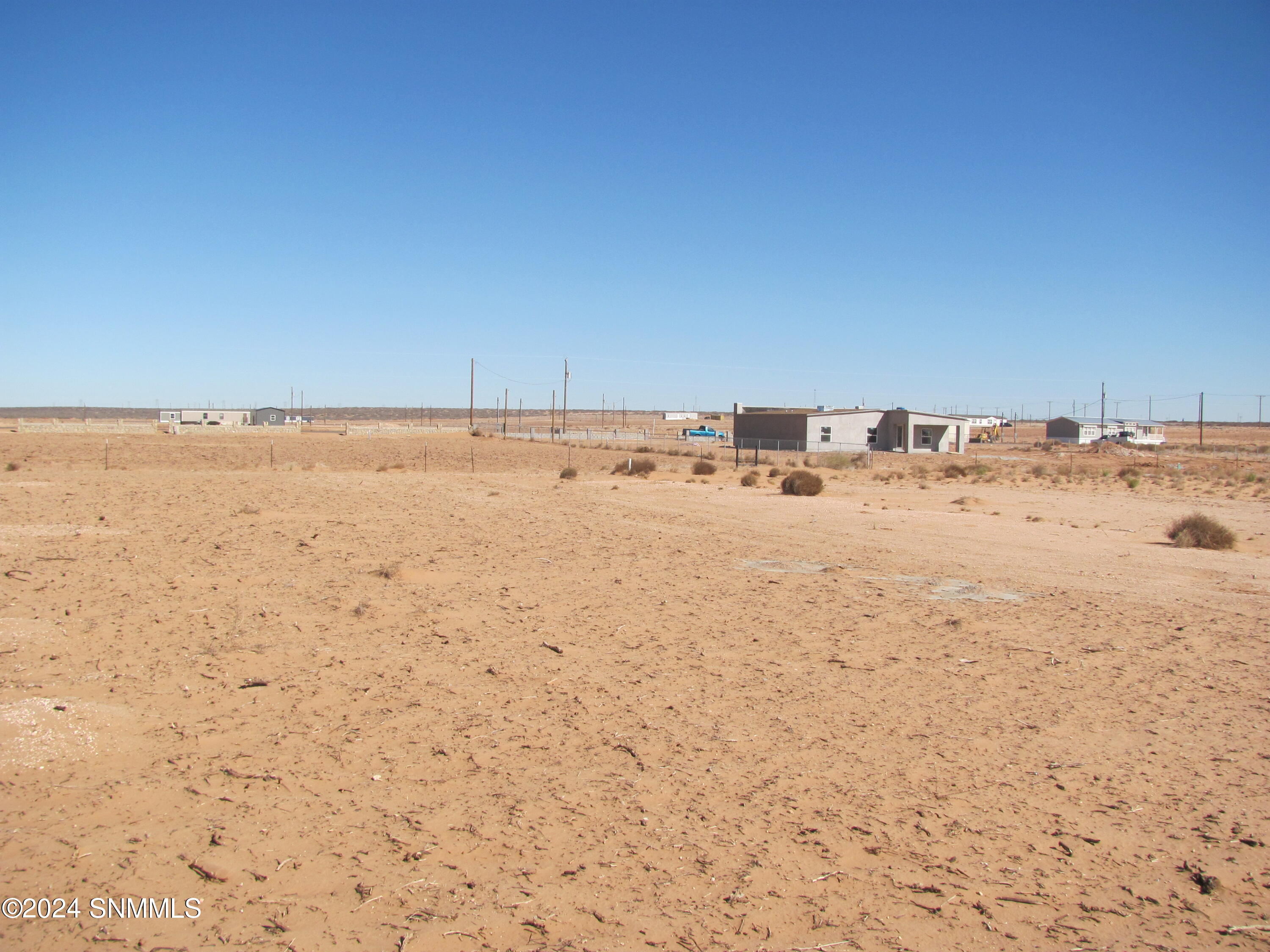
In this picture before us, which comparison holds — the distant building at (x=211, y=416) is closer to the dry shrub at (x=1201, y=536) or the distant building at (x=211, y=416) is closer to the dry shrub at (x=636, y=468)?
the dry shrub at (x=636, y=468)

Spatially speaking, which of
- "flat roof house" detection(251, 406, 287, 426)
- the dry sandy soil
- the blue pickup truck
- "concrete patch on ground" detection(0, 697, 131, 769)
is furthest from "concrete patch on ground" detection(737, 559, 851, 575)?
"flat roof house" detection(251, 406, 287, 426)

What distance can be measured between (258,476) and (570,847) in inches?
1058

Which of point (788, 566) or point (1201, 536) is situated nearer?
point (788, 566)

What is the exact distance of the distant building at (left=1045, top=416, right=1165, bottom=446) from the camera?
104688 mm

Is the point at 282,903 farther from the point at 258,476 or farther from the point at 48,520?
the point at 258,476

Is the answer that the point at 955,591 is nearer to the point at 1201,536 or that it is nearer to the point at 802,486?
the point at 1201,536

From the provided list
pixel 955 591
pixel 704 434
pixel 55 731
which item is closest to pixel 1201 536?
pixel 955 591

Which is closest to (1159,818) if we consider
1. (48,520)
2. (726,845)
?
(726,845)

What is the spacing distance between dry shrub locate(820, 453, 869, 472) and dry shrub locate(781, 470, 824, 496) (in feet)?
57.4

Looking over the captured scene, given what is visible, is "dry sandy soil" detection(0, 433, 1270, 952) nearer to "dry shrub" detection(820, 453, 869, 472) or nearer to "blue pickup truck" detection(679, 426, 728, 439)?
"dry shrub" detection(820, 453, 869, 472)

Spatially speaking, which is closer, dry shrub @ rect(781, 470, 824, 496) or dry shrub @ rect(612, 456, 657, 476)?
dry shrub @ rect(781, 470, 824, 496)

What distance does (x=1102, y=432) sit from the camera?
347ft

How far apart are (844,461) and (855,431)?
16529mm

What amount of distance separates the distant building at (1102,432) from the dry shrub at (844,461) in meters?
57.9
